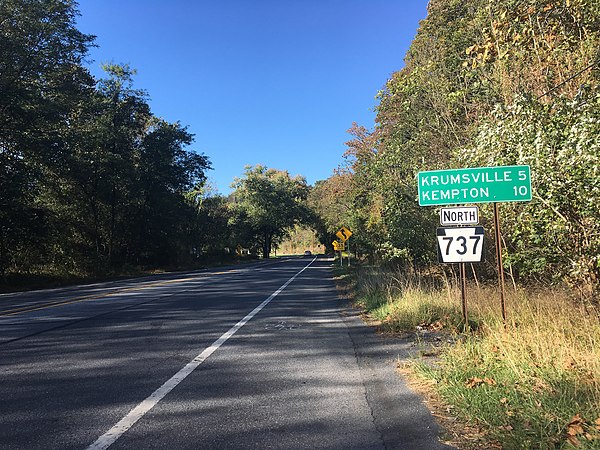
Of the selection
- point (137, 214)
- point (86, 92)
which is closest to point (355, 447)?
point (86, 92)

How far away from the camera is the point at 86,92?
33469 millimetres

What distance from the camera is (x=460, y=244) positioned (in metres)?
7.42

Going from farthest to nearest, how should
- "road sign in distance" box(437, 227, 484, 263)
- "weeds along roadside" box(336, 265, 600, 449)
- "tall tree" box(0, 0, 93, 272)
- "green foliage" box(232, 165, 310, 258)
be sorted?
"green foliage" box(232, 165, 310, 258) < "tall tree" box(0, 0, 93, 272) < "road sign in distance" box(437, 227, 484, 263) < "weeds along roadside" box(336, 265, 600, 449)

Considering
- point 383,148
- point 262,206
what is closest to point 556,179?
point 383,148

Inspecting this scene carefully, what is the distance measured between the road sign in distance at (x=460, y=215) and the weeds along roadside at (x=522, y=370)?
67.4 inches

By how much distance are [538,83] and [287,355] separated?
29.3 ft

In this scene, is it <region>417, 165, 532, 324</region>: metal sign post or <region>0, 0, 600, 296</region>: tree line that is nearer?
<region>417, 165, 532, 324</region>: metal sign post

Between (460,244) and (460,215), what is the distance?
1.69ft

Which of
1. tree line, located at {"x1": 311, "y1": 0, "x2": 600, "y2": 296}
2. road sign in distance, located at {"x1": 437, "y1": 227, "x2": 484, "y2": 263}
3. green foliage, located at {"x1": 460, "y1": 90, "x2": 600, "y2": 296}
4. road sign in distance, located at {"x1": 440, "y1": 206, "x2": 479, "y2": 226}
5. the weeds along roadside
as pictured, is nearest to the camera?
the weeds along roadside

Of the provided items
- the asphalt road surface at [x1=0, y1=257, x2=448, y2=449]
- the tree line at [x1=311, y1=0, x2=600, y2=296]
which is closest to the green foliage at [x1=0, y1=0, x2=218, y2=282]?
the asphalt road surface at [x1=0, y1=257, x2=448, y2=449]

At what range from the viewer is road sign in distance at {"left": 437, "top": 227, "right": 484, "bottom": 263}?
24.1 ft

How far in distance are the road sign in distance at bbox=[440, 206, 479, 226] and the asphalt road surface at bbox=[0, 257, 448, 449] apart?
2.28 m

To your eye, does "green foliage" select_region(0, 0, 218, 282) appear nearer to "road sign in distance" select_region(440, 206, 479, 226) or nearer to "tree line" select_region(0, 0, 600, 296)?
"tree line" select_region(0, 0, 600, 296)

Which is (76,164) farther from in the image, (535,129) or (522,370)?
(522,370)
